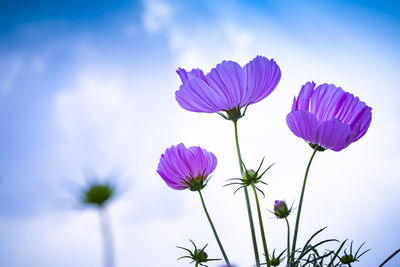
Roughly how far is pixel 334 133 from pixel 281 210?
0.22 metres

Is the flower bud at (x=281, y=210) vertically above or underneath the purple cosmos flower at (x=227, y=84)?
underneath

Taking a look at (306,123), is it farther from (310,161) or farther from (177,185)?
(177,185)

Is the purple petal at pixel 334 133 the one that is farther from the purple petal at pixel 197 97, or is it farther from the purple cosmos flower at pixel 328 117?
the purple petal at pixel 197 97

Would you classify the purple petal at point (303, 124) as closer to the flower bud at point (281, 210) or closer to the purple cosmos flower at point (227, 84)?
the purple cosmos flower at point (227, 84)

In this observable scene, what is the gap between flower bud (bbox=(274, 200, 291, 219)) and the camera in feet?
1.96

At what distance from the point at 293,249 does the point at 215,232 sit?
102mm

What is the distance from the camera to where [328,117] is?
0.47 meters

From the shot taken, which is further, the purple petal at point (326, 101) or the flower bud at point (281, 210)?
the flower bud at point (281, 210)

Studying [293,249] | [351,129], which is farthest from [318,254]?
[351,129]

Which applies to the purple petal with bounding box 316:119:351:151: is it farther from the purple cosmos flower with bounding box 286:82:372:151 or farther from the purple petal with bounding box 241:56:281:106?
the purple petal with bounding box 241:56:281:106

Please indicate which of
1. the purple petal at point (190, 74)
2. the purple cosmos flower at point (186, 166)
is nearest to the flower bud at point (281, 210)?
the purple cosmos flower at point (186, 166)

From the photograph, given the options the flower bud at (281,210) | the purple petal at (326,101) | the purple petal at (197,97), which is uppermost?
the purple petal at (197,97)

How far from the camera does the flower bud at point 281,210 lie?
1.96 feet

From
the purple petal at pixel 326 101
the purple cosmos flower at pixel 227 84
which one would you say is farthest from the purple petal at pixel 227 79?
the purple petal at pixel 326 101
